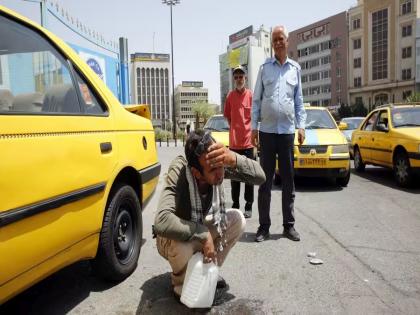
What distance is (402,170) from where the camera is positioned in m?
7.34

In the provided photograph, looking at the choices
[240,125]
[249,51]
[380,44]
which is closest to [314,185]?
[240,125]

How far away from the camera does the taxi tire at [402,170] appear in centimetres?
707

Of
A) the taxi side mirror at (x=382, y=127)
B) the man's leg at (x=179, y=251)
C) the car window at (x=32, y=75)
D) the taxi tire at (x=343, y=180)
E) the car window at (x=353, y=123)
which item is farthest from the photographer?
the car window at (x=353, y=123)

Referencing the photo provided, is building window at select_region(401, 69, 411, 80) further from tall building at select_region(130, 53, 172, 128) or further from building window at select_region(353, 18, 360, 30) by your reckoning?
tall building at select_region(130, 53, 172, 128)

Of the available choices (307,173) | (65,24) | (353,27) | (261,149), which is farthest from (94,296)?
(353,27)

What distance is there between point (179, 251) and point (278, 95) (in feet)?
7.67

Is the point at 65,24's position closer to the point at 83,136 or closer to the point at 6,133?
the point at 83,136

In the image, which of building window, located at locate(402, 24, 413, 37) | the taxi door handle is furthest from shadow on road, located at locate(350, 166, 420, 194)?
building window, located at locate(402, 24, 413, 37)

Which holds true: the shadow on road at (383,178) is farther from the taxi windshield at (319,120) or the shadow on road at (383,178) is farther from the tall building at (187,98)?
the tall building at (187,98)

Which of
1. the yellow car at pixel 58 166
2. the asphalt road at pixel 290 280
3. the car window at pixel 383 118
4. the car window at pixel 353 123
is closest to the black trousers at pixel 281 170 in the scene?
the asphalt road at pixel 290 280

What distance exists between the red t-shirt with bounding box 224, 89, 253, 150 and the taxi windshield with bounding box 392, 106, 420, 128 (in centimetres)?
372

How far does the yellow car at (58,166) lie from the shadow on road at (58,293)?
0.21m

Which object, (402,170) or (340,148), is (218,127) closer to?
(340,148)

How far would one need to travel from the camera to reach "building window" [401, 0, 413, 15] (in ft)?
194
